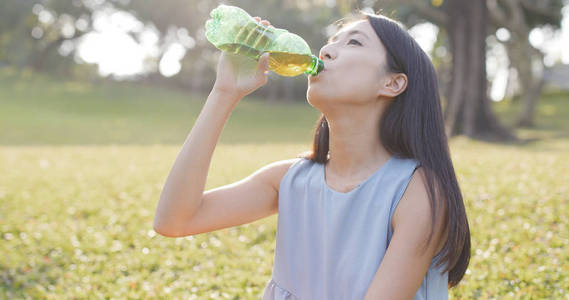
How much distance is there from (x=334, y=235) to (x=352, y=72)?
744mm

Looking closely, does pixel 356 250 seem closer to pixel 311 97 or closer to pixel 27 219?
pixel 311 97

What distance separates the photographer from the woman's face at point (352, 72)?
2.21 meters

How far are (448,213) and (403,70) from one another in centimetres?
69

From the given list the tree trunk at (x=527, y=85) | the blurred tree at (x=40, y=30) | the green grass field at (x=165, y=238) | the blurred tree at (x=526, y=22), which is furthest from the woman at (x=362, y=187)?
the blurred tree at (x=40, y=30)

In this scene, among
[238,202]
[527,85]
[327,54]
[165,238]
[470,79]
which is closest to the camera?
[327,54]

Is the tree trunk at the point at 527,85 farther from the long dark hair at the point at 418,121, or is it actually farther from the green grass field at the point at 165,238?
the long dark hair at the point at 418,121

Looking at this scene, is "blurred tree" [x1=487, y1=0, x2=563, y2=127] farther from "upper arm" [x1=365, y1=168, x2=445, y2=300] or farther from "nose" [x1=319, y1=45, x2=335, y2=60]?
"upper arm" [x1=365, y1=168, x2=445, y2=300]

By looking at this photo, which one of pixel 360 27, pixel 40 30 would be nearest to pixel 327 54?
pixel 360 27

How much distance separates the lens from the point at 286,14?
1364 inches

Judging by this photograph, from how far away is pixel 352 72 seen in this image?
2.22 m

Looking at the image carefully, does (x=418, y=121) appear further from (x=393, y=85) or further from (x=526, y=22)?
(x=526, y=22)

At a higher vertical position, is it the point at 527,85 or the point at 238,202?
the point at 238,202


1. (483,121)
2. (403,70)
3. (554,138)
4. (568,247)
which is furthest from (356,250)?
(554,138)

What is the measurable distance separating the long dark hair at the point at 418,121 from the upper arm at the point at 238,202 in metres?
0.60
